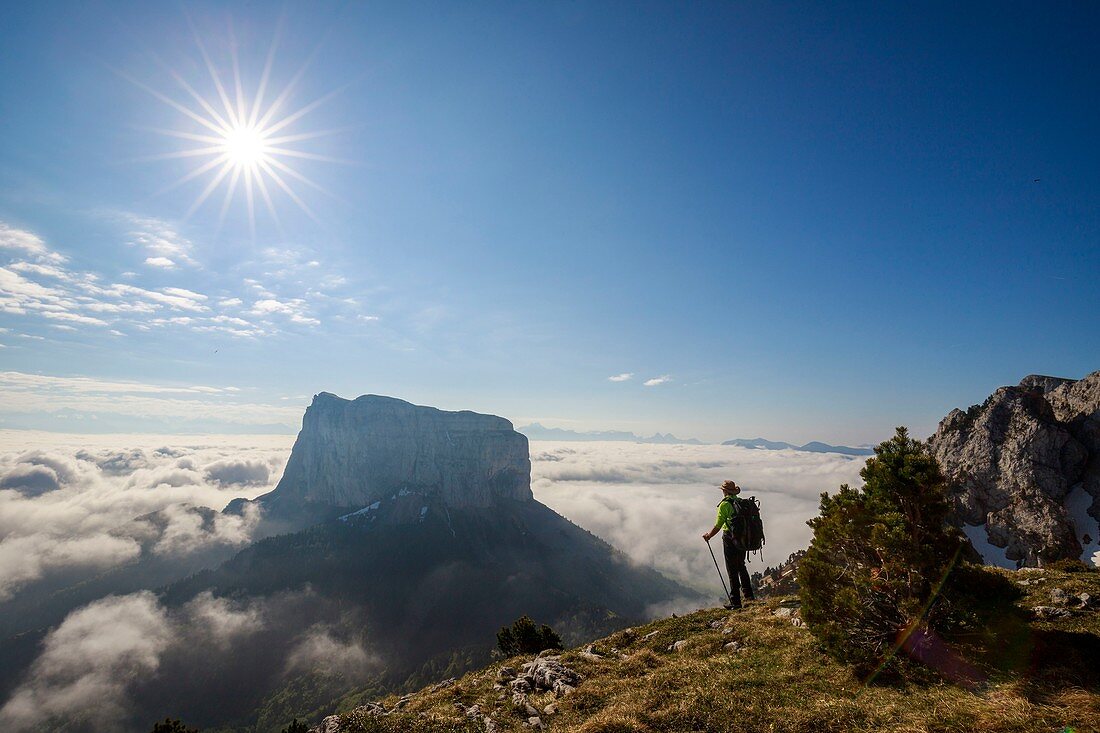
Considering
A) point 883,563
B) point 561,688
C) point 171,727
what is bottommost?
point 171,727

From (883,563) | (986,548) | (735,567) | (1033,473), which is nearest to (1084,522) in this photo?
(1033,473)

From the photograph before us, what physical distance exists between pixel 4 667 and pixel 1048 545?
374 meters

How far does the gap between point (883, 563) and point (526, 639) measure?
27261 millimetres

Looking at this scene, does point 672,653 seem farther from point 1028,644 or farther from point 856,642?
point 1028,644

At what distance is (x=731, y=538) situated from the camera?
62.3ft

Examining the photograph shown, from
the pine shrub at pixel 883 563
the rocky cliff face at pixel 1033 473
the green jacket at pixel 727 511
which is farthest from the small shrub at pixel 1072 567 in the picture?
the rocky cliff face at pixel 1033 473

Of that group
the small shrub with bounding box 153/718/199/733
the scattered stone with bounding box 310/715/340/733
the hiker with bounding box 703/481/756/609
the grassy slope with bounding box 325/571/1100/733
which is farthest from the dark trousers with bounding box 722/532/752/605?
the small shrub with bounding box 153/718/199/733

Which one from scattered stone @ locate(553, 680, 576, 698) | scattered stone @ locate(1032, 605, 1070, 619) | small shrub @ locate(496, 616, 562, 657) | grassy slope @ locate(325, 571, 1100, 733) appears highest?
scattered stone @ locate(1032, 605, 1070, 619)

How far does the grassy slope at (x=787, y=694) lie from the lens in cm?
818

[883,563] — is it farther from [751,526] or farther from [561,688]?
[561,688]

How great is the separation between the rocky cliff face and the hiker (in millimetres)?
48010

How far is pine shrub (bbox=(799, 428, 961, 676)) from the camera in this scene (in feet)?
36.2

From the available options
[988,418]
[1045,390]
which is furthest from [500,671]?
[1045,390]

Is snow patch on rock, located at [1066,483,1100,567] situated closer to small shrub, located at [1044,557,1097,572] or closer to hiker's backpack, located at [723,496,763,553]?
small shrub, located at [1044,557,1097,572]
